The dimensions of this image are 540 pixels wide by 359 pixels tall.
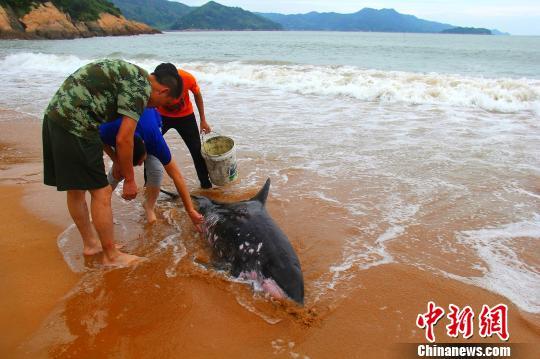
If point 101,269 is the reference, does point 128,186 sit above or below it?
above

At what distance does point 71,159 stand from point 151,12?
187 meters

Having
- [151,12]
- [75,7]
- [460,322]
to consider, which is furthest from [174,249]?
[151,12]

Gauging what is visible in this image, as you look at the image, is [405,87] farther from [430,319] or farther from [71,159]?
[71,159]

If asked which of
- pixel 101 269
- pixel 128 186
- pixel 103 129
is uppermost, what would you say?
pixel 103 129

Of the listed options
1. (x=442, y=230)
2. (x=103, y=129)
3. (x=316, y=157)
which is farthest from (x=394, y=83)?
(x=103, y=129)

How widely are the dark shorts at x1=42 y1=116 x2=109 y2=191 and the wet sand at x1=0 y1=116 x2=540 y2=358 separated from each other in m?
0.80

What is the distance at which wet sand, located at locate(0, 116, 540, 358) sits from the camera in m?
2.57

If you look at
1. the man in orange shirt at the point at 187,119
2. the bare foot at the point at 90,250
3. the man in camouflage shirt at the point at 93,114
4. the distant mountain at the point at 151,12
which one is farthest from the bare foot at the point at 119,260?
the distant mountain at the point at 151,12

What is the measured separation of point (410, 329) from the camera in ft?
9.21

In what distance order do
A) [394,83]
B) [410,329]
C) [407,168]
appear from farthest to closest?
[394,83] → [407,168] → [410,329]

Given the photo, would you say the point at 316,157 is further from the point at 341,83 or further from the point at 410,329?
the point at 341,83

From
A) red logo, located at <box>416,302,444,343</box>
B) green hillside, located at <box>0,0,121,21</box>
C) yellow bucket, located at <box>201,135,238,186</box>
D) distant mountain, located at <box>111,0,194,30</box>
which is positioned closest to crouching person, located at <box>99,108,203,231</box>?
yellow bucket, located at <box>201,135,238,186</box>

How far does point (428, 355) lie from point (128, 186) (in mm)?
2487

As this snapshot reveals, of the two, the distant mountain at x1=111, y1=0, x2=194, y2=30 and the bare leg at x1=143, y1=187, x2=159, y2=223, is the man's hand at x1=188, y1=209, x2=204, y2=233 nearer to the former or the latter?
the bare leg at x1=143, y1=187, x2=159, y2=223
